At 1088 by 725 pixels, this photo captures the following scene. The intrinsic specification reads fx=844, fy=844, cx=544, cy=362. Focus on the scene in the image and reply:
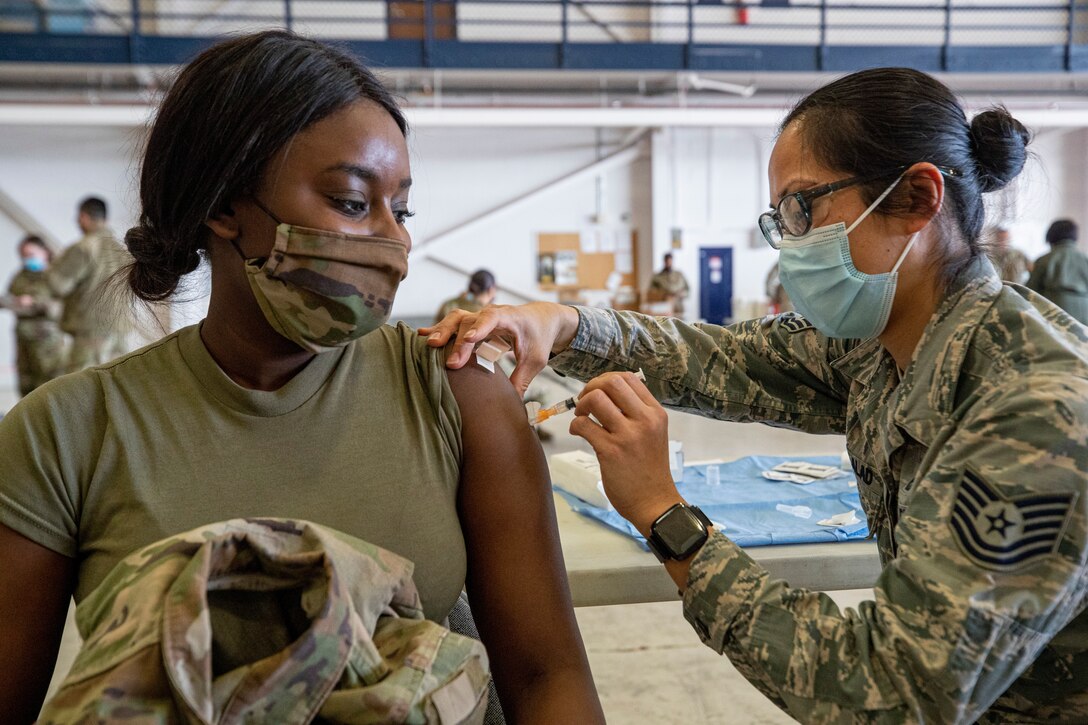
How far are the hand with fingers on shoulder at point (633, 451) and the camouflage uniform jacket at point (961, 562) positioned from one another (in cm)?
11

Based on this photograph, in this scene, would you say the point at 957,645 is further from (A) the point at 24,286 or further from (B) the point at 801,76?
(B) the point at 801,76

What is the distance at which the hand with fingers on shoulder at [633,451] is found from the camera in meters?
1.22

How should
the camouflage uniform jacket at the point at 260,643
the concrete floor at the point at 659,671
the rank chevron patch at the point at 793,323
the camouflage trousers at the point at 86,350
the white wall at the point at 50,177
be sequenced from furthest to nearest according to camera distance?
the white wall at the point at 50,177, the camouflage trousers at the point at 86,350, the concrete floor at the point at 659,671, the rank chevron patch at the point at 793,323, the camouflage uniform jacket at the point at 260,643

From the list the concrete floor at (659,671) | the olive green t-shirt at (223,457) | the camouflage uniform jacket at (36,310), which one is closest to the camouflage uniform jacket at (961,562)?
the olive green t-shirt at (223,457)

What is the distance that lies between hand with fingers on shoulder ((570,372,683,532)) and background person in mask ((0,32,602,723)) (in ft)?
0.37

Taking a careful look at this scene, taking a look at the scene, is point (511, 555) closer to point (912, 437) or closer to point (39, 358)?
point (912, 437)

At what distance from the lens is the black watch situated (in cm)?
116

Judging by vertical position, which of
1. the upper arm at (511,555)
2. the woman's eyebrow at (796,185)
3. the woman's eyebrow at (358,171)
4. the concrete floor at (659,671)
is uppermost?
the woman's eyebrow at (358,171)

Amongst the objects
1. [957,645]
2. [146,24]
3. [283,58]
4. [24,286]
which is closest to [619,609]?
[957,645]

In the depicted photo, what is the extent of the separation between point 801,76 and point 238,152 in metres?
9.22

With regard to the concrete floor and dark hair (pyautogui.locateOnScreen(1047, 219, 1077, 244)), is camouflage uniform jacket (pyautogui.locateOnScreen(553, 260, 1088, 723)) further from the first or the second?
dark hair (pyautogui.locateOnScreen(1047, 219, 1077, 244))

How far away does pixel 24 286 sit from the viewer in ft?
19.6

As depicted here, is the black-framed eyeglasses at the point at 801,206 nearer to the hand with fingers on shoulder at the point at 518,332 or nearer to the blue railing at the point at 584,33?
the hand with fingers on shoulder at the point at 518,332

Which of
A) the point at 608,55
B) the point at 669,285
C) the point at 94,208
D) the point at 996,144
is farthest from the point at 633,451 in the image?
the point at 669,285
